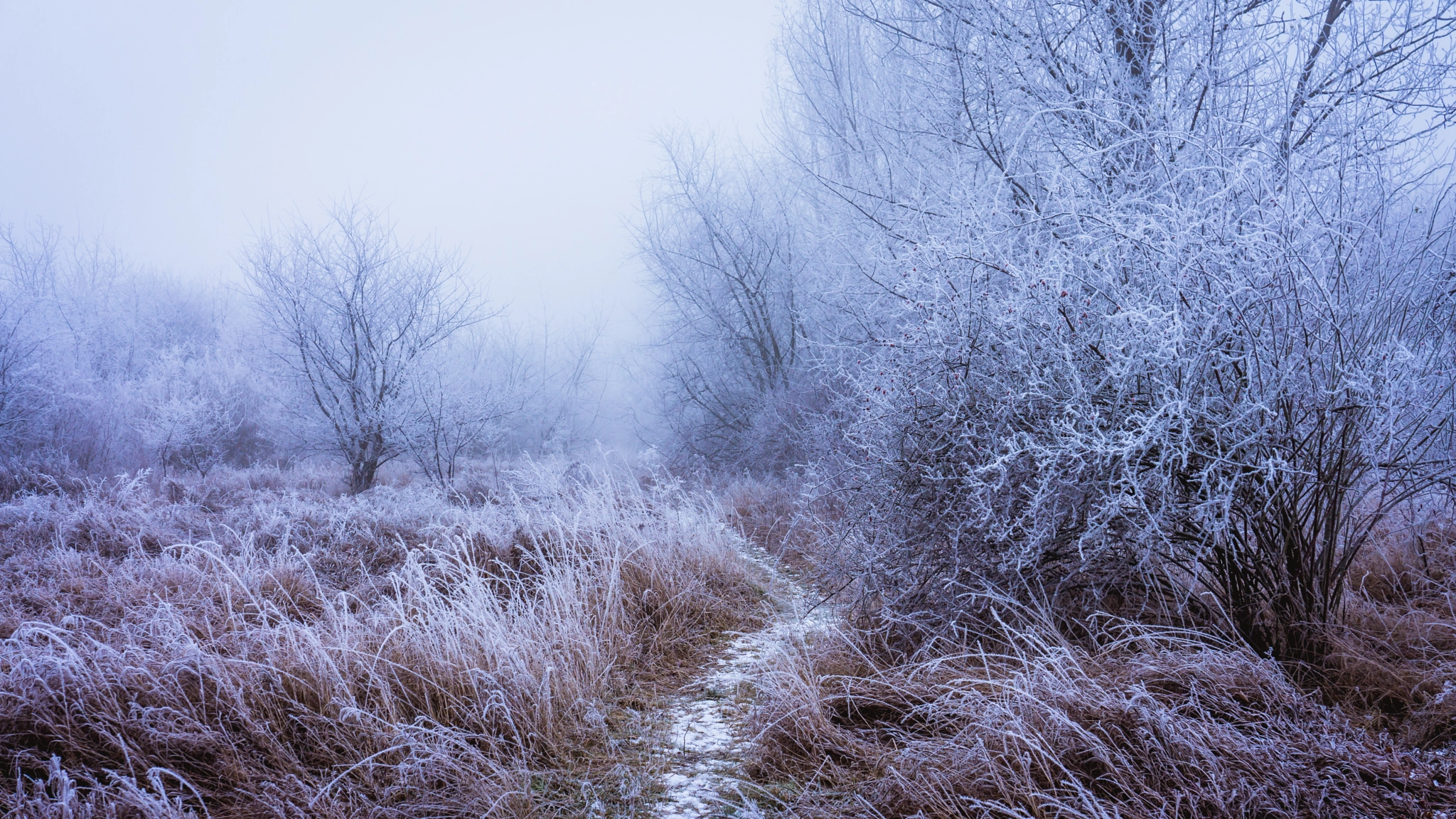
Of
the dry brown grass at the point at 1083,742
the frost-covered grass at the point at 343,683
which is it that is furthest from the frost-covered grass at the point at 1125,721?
the frost-covered grass at the point at 343,683

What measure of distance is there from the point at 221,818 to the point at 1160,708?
9.05 ft

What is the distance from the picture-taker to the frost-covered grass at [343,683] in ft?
7.28

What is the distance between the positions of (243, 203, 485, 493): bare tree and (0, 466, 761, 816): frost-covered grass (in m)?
6.29

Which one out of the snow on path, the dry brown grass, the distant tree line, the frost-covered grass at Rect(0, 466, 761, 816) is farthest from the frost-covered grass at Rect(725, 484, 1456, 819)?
the distant tree line

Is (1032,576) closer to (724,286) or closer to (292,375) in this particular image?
(724,286)

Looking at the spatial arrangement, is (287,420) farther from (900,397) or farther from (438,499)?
(900,397)

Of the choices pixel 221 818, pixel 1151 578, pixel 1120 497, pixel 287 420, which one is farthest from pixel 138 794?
pixel 287 420

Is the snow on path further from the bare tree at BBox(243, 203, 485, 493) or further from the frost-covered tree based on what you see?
the bare tree at BBox(243, 203, 485, 493)

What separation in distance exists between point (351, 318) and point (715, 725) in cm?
1036

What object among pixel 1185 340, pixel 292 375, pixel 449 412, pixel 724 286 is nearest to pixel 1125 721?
pixel 1185 340

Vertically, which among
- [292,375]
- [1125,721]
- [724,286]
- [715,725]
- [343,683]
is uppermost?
[724,286]

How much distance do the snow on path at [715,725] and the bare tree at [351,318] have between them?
8.93m

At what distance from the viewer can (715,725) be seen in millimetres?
3014

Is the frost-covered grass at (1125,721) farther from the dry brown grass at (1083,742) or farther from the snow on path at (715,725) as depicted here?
the snow on path at (715,725)
